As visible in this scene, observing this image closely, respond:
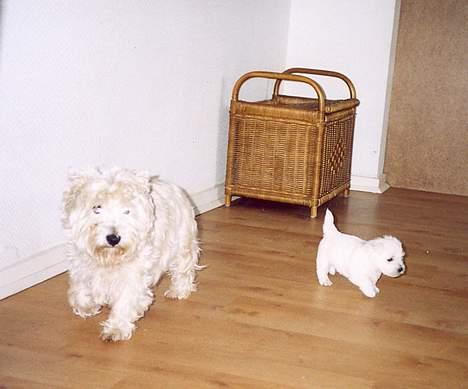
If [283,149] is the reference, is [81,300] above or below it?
below

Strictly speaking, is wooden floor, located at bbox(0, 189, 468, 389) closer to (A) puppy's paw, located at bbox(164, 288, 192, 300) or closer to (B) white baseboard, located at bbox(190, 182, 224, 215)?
(A) puppy's paw, located at bbox(164, 288, 192, 300)

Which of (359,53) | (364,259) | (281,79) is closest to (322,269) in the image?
(364,259)

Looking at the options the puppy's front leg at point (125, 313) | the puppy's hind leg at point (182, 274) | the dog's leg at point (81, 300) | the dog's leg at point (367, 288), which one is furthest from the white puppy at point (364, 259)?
the dog's leg at point (81, 300)

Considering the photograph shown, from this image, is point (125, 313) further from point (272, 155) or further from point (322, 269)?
point (272, 155)

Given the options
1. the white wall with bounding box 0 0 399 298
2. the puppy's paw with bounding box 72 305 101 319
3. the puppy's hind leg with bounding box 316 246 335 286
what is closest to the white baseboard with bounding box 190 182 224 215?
the white wall with bounding box 0 0 399 298

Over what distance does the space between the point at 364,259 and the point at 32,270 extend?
1.10 meters

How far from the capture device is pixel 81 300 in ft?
7.59

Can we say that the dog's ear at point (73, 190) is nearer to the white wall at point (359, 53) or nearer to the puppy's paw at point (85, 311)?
the puppy's paw at point (85, 311)

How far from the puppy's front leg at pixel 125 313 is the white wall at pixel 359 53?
254 centimetres

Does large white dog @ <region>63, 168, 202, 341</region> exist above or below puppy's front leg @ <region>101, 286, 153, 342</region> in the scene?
above

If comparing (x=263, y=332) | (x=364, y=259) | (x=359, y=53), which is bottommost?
(x=263, y=332)

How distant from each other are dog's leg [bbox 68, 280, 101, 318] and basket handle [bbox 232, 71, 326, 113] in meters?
1.73

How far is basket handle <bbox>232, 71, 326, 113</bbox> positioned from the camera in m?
3.68

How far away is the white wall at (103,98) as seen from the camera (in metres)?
2.46
